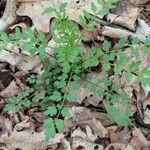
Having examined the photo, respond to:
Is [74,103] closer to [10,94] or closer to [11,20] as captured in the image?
[10,94]

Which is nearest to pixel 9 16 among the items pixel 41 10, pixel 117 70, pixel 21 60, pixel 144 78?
pixel 41 10

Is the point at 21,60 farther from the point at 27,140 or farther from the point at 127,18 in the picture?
the point at 127,18

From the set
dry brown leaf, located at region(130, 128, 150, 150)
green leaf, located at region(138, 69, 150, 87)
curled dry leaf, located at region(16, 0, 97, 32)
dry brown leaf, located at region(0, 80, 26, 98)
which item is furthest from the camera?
Answer: curled dry leaf, located at region(16, 0, 97, 32)

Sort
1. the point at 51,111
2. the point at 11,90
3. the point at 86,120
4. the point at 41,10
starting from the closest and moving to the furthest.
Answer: the point at 51,111 < the point at 86,120 < the point at 11,90 < the point at 41,10

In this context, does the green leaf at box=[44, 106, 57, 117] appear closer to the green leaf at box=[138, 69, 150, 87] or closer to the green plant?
the green plant

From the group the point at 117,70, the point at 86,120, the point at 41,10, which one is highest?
the point at 41,10

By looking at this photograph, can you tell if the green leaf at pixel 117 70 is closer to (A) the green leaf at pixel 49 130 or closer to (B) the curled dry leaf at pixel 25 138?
(A) the green leaf at pixel 49 130

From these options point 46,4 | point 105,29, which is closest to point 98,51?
point 105,29

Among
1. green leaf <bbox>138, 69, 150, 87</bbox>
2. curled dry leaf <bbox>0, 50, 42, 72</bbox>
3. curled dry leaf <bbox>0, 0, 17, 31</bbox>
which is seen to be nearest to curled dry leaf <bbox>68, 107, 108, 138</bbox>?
curled dry leaf <bbox>0, 50, 42, 72</bbox>
